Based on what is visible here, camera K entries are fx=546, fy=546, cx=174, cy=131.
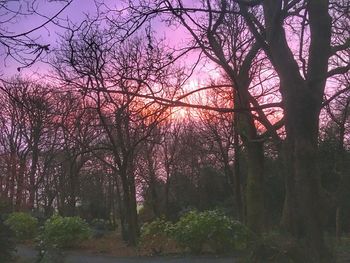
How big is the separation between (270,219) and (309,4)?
23061 mm

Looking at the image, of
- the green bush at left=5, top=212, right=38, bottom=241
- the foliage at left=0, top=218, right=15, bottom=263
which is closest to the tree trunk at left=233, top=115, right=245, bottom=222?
the green bush at left=5, top=212, right=38, bottom=241

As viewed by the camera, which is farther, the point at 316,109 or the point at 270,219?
the point at 270,219

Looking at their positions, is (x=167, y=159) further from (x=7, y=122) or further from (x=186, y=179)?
(x=7, y=122)

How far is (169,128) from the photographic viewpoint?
3809 cm

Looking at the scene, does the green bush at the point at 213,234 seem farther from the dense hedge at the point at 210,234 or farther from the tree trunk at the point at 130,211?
the tree trunk at the point at 130,211

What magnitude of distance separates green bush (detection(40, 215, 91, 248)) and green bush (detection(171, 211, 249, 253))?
25.0 ft

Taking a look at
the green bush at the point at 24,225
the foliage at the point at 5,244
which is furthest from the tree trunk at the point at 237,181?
the foliage at the point at 5,244

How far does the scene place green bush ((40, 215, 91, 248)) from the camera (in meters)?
23.3

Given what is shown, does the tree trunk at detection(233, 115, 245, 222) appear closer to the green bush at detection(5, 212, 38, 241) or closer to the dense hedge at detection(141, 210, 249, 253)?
the dense hedge at detection(141, 210, 249, 253)

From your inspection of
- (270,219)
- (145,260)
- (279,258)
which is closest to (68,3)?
(279,258)

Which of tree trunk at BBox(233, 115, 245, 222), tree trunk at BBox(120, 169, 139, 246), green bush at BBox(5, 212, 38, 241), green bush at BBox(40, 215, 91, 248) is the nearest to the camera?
green bush at BBox(40, 215, 91, 248)

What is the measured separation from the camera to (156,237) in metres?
19.9

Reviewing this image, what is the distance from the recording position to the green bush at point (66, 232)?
76.5ft

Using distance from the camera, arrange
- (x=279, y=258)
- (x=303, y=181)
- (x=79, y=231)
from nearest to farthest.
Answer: (x=303, y=181) → (x=279, y=258) → (x=79, y=231)
